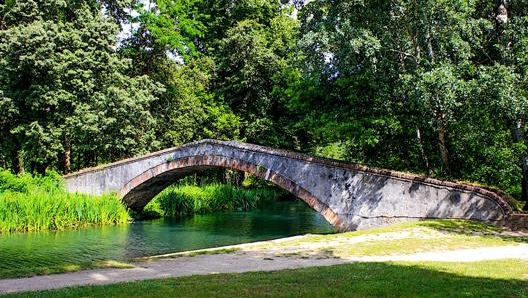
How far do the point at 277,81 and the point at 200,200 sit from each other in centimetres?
854

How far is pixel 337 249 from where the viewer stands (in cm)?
1252

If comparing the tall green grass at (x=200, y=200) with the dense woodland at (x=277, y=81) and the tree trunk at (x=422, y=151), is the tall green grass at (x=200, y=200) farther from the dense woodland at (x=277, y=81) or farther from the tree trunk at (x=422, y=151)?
the tree trunk at (x=422, y=151)

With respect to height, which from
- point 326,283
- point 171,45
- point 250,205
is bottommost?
point 326,283

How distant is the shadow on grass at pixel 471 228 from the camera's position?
13398 millimetres

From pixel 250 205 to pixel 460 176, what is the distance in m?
15.8

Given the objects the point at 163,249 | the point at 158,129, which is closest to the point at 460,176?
the point at 163,249

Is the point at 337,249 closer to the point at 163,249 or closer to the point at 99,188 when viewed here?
the point at 163,249

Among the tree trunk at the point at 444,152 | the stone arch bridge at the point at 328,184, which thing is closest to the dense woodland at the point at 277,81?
the tree trunk at the point at 444,152

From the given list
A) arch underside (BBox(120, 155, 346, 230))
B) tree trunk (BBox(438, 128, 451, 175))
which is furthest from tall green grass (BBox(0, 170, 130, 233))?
tree trunk (BBox(438, 128, 451, 175))

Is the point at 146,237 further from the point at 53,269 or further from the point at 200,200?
the point at 53,269

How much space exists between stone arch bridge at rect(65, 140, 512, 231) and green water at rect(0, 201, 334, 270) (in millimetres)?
2475

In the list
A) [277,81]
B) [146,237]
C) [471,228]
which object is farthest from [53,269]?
[277,81]

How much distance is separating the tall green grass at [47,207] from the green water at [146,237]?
0.72 m

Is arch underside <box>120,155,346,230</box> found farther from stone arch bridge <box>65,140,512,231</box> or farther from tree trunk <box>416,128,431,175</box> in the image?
tree trunk <box>416,128,431,175</box>
